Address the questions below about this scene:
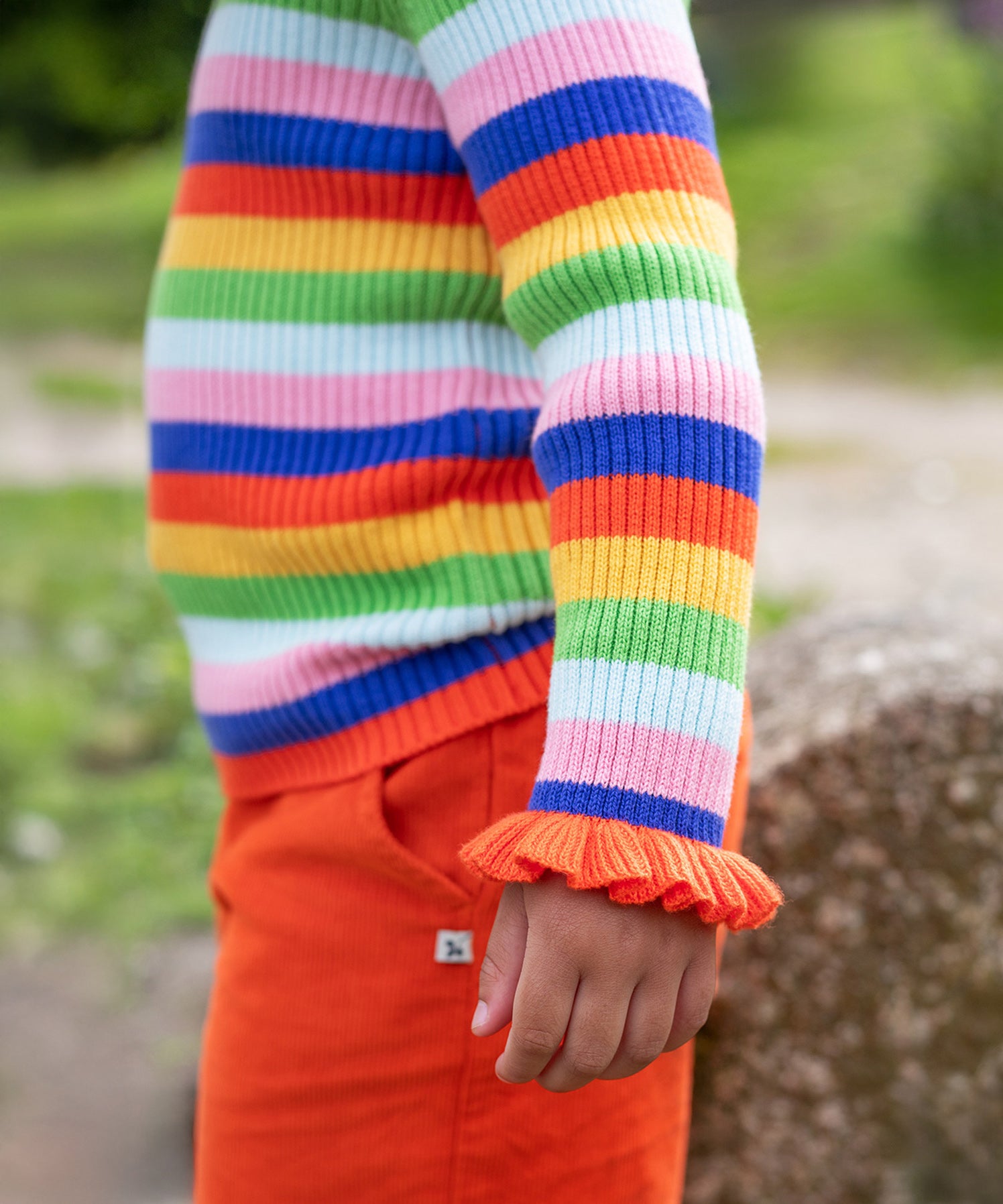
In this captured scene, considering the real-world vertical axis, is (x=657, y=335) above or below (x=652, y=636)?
above

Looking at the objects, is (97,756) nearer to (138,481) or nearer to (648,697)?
(138,481)

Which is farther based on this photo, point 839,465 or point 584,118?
point 839,465

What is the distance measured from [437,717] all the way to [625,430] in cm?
26

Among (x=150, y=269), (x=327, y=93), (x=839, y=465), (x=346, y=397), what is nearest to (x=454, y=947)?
(x=346, y=397)

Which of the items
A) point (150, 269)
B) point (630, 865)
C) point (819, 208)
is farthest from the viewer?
point (819, 208)

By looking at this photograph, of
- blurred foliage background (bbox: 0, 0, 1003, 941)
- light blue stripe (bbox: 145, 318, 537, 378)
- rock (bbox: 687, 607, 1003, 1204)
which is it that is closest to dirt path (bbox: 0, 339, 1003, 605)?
blurred foliage background (bbox: 0, 0, 1003, 941)

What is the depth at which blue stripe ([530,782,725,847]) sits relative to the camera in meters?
0.65

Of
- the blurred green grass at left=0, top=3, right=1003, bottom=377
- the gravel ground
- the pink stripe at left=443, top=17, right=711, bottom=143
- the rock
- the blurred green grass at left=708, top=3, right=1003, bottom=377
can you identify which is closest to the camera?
the pink stripe at left=443, top=17, right=711, bottom=143

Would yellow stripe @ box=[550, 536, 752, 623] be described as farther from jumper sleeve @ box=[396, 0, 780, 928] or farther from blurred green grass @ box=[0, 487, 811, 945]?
blurred green grass @ box=[0, 487, 811, 945]

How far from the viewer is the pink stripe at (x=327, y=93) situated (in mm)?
845

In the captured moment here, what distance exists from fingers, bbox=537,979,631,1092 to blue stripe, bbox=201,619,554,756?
0.85 ft

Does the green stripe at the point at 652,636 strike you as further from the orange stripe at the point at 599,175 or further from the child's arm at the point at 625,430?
the orange stripe at the point at 599,175

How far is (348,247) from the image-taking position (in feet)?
2.83

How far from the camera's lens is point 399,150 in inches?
33.3
